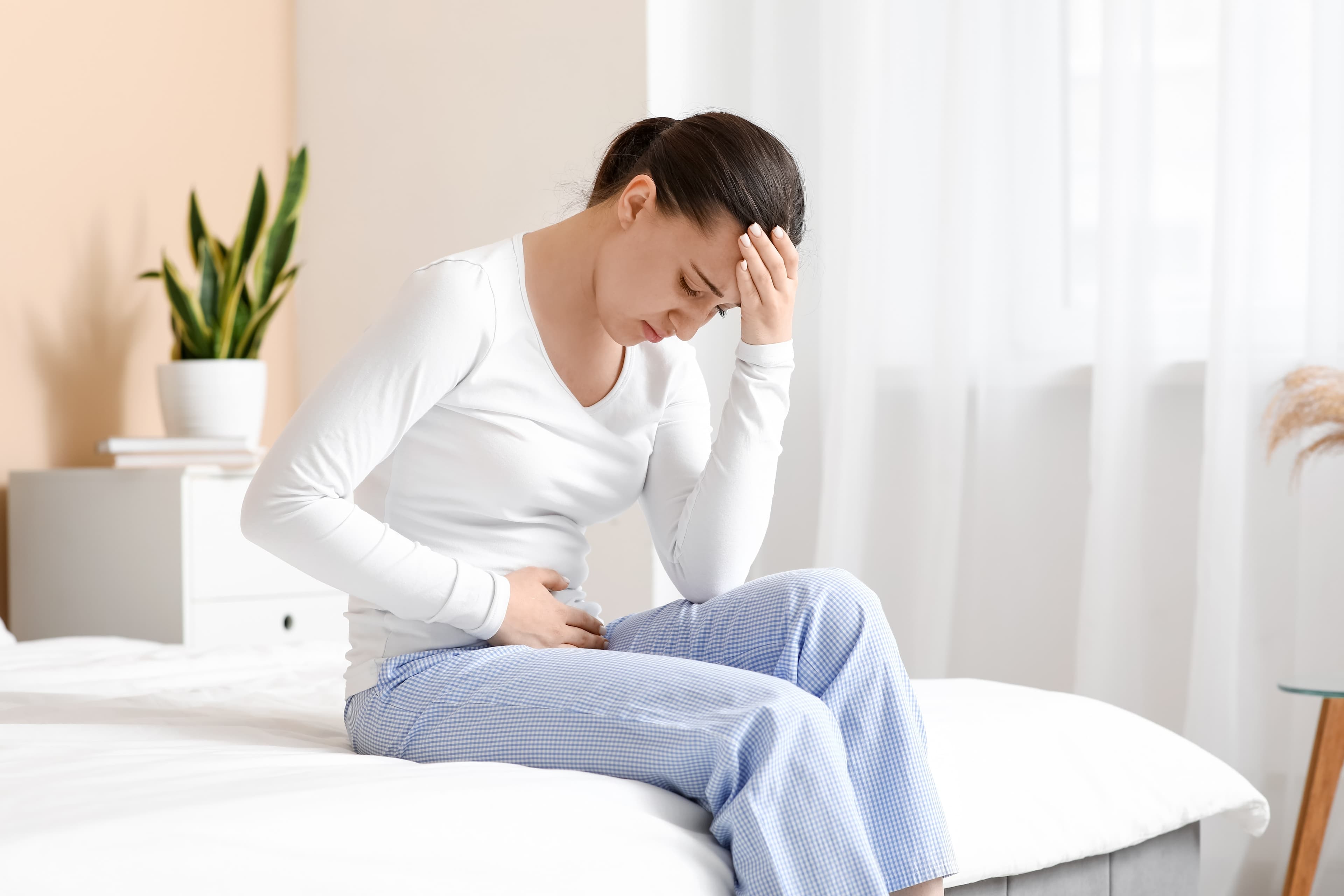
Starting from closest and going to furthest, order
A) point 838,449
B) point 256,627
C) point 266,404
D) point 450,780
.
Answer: point 450,780
point 256,627
point 838,449
point 266,404

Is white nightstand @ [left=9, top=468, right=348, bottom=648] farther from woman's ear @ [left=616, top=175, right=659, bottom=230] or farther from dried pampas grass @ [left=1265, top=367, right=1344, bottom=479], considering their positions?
dried pampas grass @ [left=1265, top=367, right=1344, bottom=479]

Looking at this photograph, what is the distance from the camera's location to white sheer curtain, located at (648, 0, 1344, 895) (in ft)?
7.68

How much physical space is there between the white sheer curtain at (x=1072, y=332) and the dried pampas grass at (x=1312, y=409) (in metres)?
0.11

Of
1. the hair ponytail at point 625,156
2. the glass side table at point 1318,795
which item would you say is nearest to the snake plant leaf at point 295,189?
the hair ponytail at point 625,156

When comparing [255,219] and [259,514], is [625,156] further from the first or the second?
[255,219]

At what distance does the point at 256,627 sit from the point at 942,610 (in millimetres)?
1379

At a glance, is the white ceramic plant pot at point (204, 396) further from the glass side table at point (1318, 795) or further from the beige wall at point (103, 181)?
the glass side table at point (1318, 795)

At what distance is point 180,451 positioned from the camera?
98.5 inches

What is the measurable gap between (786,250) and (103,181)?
2078 millimetres

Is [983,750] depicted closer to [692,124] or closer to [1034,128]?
[692,124]

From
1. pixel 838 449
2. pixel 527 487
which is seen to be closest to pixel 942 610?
pixel 838 449

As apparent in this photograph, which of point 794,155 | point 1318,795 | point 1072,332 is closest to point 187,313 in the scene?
point 794,155

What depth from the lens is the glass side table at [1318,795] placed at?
1.82m

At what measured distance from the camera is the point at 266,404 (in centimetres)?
324
